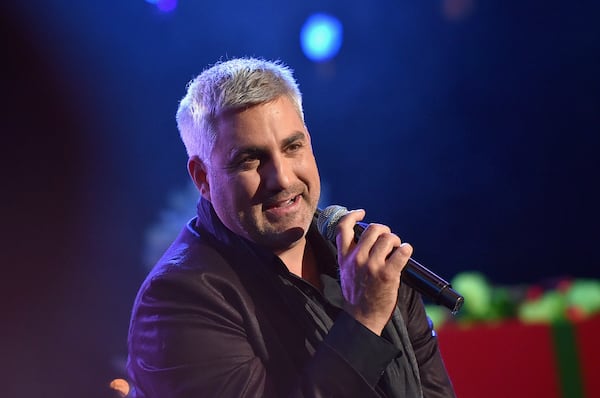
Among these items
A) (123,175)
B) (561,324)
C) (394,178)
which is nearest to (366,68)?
(394,178)

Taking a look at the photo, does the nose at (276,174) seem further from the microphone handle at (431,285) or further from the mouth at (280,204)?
the microphone handle at (431,285)

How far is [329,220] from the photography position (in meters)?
1.52

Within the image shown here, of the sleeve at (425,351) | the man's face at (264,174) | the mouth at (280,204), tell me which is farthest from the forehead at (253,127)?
the sleeve at (425,351)

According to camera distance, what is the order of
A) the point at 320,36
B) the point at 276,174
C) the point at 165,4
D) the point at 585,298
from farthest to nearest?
the point at 320,36
the point at 165,4
the point at 585,298
the point at 276,174

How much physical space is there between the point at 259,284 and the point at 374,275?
0.29 m

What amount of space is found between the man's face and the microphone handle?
17 cm

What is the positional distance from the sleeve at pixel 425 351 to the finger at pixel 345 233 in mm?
378

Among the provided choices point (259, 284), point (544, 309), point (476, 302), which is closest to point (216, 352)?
point (259, 284)

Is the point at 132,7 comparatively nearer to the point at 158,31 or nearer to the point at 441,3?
the point at 158,31

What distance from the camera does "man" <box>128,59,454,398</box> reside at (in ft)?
4.19

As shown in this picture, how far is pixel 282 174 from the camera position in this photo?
1423mm

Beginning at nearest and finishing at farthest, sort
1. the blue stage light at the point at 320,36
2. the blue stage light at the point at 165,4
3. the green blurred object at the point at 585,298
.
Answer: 1. the green blurred object at the point at 585,298
2. the blue stage light at the point at 165,4
3. the blue stage light at the point at 320,36

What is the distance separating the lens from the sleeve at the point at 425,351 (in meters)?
1.64

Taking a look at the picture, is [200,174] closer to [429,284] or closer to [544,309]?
[429,284]
